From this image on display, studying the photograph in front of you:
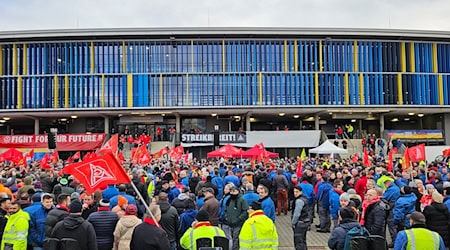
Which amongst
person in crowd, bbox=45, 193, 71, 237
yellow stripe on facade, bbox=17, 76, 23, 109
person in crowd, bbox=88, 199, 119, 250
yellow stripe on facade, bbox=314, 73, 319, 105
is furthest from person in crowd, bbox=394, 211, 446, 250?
yellow stripe on facade, bbox=17, 76, 23, 109

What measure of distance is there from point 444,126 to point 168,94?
1215 inches

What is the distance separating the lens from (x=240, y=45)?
158ft

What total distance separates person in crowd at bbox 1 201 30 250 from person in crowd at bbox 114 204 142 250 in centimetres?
157

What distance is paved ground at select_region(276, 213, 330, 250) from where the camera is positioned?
1149cm

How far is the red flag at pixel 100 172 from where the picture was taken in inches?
285

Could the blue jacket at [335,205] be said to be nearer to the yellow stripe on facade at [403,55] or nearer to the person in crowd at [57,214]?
the person in crowd at [57,214]

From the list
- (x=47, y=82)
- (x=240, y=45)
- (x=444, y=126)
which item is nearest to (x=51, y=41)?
(x=47, y=82)

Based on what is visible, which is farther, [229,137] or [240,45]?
[240,45]

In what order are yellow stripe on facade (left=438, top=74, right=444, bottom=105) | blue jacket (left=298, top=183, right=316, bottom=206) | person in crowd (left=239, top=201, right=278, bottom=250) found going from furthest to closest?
yellow stripe on facade (left=438, top=74, right=444, bottom=105)
blue jacket (left=298, top=183, right=316, bottom=206)
person in crowd (left=239, top=201, right=278, bottom=250)

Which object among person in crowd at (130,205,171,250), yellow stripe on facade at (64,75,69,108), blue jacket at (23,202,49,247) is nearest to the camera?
person in crowd at (130,205,171,250)

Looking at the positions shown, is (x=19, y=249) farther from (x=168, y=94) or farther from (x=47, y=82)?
(x=47, y=82)

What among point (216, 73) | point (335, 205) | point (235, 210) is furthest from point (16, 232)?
point (216, 73)

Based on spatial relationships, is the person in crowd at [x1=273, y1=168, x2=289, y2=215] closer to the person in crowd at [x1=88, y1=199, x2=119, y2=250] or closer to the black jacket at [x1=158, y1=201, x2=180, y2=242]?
the black jacket at [x1=158, y1=201, x2=180, y2=242]

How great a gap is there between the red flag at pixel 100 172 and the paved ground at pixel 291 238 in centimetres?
545
